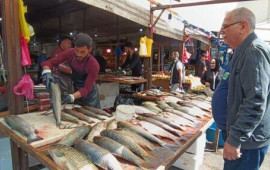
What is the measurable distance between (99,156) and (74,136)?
54 cm

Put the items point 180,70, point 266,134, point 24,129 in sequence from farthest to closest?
point 180,70 < point 24,129 < point 266,134

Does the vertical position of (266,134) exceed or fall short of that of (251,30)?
it falls short

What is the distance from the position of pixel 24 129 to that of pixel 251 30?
109 inches

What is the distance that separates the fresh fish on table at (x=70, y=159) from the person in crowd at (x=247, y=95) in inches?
53.0

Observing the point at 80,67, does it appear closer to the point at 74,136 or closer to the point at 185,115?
the point at 74,136

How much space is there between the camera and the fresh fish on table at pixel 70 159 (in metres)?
1.58

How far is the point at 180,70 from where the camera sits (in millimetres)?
7492

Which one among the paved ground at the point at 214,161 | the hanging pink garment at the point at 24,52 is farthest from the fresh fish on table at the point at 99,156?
the paved ground at the point at 214,161

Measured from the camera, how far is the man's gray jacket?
5.56 feet

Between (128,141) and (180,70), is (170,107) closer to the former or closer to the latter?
(128,141)

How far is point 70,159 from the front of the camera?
1.63 metres

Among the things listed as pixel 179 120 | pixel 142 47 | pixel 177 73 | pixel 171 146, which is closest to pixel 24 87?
pixel 171 146

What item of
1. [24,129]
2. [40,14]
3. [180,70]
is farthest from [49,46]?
[24,129]

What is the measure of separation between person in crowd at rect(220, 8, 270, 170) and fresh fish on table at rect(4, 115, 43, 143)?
2.05 metres
